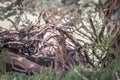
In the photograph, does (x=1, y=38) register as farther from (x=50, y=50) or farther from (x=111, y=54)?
(x=111, y=54)

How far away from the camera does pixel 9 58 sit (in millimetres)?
3609

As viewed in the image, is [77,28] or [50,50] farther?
[50,50]

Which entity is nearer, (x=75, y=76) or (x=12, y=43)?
(x=75, y=76)

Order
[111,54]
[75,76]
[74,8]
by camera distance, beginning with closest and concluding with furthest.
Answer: [74,8], [75,76], [111,54]

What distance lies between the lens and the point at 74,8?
216cm

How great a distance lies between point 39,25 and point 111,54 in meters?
Answer: 1.10

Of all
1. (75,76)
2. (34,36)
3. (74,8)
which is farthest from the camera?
(34,36)

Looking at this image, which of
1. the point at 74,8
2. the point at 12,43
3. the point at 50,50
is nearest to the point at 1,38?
the point at 12,43

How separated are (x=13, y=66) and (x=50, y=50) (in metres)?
0.62

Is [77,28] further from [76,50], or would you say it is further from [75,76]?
[75,76]

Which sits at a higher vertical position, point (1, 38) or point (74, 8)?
point (74, 8)

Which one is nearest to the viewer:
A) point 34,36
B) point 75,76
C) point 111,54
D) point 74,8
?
point 74,8

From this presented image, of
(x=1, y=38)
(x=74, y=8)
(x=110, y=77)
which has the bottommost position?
(x=110, y=77)

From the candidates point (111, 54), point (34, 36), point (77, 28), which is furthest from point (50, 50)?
point (111, 54)
